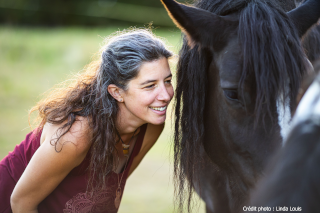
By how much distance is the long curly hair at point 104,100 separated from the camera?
1.68 m

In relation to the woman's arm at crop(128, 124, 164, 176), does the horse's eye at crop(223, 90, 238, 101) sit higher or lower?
higher

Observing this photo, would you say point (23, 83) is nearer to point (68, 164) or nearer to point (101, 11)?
point (68, 164)

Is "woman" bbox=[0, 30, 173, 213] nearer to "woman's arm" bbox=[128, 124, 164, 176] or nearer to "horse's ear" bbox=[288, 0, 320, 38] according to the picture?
"woman's arm" bbox=[128, 124, 164, 176]

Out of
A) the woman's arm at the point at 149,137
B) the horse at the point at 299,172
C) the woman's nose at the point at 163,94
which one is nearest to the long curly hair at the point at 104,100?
the woman's nose at the point at 163,94

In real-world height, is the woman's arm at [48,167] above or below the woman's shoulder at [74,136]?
below

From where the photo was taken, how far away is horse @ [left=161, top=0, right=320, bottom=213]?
3.75 ft

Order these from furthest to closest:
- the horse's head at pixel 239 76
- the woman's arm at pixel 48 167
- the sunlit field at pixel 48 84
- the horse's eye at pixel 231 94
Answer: the sunlit field at pixel 48 84 < the woman's arm at pixel 48 167 < the horse's eye at pixel 231 94 < the horse's head at pixel 239 76

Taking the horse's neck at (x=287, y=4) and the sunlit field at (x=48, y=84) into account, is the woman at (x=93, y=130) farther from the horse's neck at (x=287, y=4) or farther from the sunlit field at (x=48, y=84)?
the sunlit field at (x=48, y=84)

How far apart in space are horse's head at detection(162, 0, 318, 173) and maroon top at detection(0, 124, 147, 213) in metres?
0.70

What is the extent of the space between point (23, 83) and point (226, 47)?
27.5 ft

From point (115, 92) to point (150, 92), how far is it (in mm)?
248

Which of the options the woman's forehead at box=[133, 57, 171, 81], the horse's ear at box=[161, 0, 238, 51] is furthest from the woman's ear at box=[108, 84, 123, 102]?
the horse's ear at box=[161, 0, 238, 51]

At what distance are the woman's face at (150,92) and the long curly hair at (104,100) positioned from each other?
0.14 ft

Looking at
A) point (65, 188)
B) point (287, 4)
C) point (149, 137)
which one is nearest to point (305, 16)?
point (287, 4)
